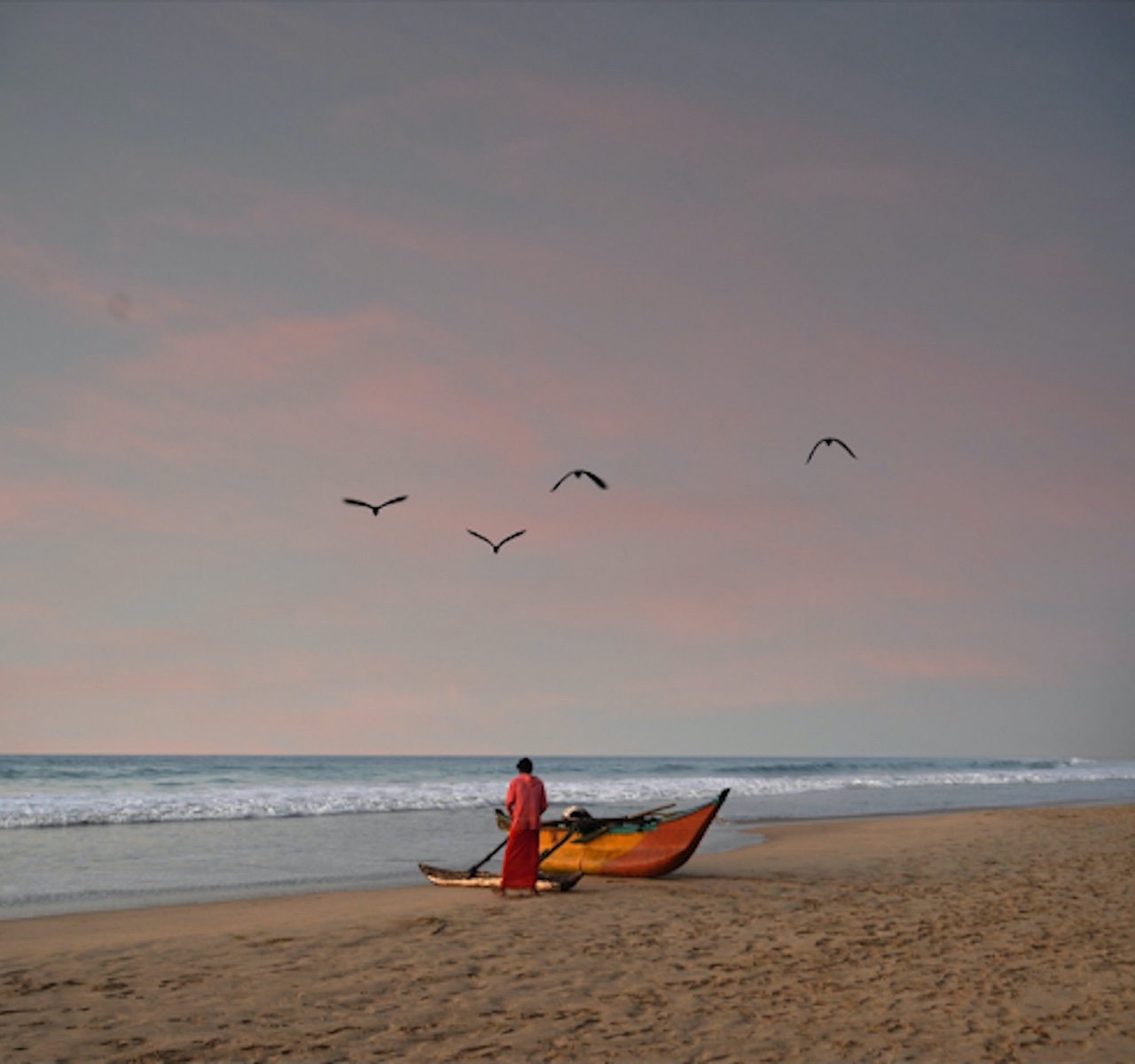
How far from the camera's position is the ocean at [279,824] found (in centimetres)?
1608

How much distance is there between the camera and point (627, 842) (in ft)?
52.2

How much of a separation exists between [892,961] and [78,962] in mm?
7780

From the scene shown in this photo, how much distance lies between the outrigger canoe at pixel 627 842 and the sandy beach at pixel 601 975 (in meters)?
0.74

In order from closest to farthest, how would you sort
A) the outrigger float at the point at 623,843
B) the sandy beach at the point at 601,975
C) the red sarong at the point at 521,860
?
1. the sandy beach at the point at 601,975
2. the red sarong at the point at 521,860
3. the outrigger float at the point at 623,843

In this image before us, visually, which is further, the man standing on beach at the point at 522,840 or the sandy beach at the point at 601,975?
the man standing on beach at the point at 522,840

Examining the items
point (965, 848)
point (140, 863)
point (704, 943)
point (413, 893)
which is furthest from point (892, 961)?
point (140, 863)

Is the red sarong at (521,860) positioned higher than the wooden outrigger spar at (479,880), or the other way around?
the red sarong at (521,860)

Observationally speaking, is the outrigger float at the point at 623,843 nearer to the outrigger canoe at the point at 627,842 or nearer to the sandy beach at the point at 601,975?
the outrigger canoe at the point at 627,842

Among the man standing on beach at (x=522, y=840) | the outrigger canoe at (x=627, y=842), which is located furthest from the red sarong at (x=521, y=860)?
the outrigger canoe at (x=627, y=842)

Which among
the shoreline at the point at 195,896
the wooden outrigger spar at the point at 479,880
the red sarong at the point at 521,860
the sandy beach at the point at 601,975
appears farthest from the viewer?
the wooden outrigger spar at the point at 479,880

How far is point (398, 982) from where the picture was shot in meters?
8.92

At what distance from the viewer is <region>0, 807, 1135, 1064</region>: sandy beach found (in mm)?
7270

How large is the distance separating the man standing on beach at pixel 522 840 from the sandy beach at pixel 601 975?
18.6 inches

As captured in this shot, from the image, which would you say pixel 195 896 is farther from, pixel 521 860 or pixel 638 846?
pixel 638 846
